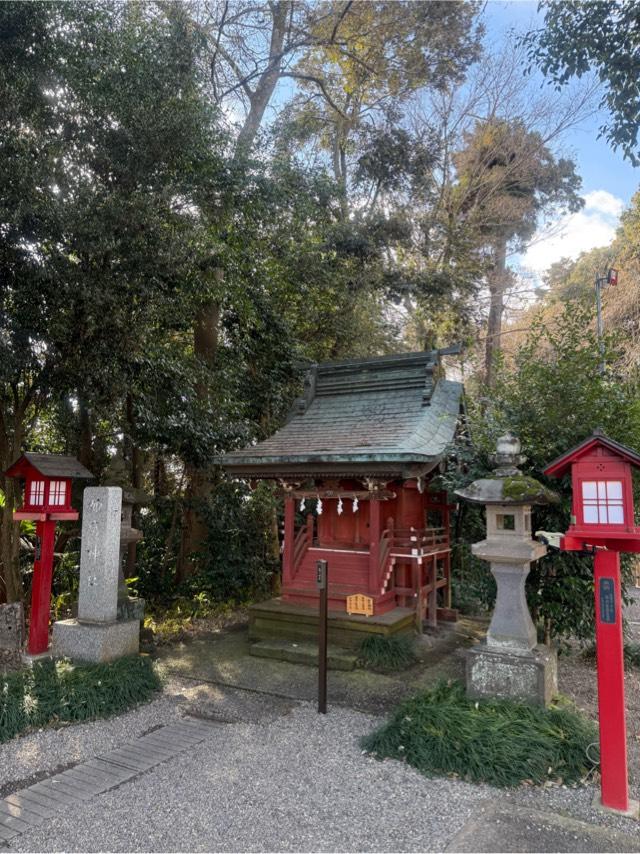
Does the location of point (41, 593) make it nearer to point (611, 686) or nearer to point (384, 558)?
point (384, 558)

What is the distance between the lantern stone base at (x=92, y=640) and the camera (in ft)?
21.1

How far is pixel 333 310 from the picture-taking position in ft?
45.9

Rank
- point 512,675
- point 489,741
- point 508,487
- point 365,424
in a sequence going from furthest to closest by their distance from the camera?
1. point 365,424
2. point 508,487
3. point 512,675
4. point 489,741

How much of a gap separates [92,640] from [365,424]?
5195 mm

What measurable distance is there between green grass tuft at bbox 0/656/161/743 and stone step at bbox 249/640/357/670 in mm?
1862

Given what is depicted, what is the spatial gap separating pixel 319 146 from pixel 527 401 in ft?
51.0

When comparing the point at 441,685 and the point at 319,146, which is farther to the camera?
the point at 319,146

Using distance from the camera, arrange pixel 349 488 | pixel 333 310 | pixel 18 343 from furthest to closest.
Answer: pixel 333 310, pixel 349 488, pixel 18 343

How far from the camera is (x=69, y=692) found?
561 centimetres

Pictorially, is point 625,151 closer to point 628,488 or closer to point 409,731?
point 628,488

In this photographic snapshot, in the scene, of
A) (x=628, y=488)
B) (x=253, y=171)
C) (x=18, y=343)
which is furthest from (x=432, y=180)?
(x=628, y=488)

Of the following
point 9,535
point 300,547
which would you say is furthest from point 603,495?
point 9,535

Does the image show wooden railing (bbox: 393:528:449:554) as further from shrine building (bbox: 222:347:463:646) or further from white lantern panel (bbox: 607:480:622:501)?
white lantern panel (bbox: 607:480:622:501)

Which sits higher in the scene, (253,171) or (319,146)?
(319,146)
